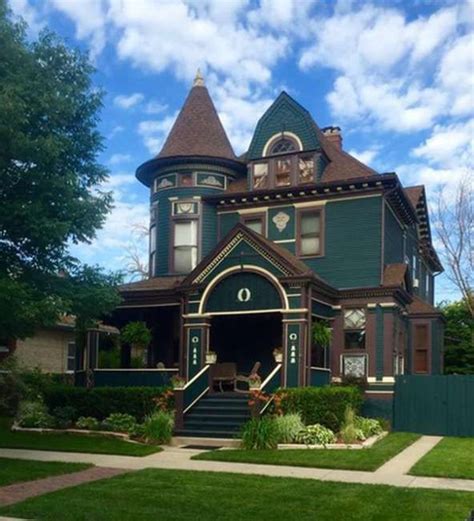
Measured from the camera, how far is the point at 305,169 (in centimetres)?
2227

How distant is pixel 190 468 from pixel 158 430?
406 cm

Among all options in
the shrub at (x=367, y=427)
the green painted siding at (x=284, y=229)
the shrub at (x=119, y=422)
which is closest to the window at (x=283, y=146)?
the green painted siding at (x=284, y=229)

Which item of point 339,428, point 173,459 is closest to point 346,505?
point 173,459

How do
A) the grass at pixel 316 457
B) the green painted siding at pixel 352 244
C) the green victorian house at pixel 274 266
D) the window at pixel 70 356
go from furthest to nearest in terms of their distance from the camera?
the window at pixel 70 356 < the green painted siding at pixel 352 244 < the green victorian house at pixel 274 266 < the grass at pixel 316 457

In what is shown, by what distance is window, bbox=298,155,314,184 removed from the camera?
22125mm

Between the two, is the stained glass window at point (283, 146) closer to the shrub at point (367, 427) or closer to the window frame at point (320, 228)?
the window frame at point (320, 228)

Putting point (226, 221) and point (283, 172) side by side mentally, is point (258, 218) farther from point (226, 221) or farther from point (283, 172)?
point (283, 172)

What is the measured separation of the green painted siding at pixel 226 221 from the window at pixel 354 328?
476cm

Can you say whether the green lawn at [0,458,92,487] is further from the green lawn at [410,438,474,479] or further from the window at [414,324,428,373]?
the window at [414,324,428,373]

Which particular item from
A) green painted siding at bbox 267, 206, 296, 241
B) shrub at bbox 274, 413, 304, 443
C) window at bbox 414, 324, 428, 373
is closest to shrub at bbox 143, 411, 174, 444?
shrub at bbox 274, 413, 304, 443

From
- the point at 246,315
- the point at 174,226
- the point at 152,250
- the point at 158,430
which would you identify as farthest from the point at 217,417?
the point at 152,250

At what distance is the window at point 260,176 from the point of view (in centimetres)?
2280

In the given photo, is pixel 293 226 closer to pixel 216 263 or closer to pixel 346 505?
pixel 216 263

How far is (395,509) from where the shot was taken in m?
9.12
